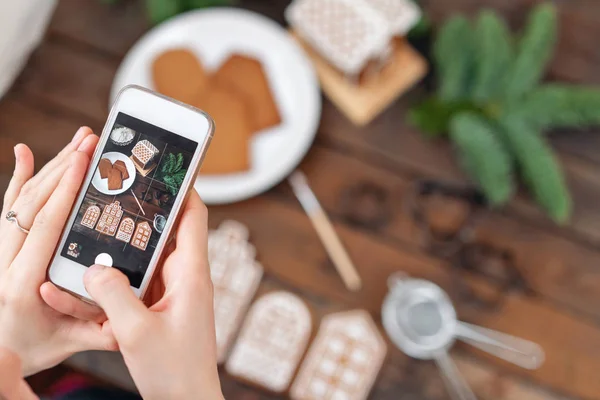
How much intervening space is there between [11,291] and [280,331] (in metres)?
0.34

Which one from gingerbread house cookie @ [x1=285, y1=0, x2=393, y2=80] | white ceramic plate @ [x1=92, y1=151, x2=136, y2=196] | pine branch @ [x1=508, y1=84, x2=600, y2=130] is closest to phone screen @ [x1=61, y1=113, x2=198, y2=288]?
white ceramic plate @ [x1=92, y1=151, x2=136, y2=196]

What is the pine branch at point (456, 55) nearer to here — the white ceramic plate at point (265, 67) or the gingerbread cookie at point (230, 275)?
the white ceramic plate at point (265, 67)

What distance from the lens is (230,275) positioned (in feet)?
2.36

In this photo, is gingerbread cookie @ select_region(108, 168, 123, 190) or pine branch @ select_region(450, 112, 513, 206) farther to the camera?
pine branch @ select_region(450, 112, 513, 206)

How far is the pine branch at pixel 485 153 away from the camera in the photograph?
68 centimetres

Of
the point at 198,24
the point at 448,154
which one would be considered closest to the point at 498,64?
the point at 448,154

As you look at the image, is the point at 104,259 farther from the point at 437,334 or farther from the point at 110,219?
the point at 437,334

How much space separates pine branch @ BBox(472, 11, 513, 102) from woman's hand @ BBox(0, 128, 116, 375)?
487 mm

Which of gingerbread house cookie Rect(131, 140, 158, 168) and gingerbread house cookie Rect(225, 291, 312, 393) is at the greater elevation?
gingerbread house cookie Rect(131, 140, 158, 168)

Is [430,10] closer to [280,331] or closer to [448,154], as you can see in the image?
[448,154]

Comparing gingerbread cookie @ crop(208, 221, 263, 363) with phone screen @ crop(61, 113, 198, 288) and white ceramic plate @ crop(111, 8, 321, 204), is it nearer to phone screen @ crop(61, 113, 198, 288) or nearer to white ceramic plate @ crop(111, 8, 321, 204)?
white ceramic plate @ crop(111, 8, 321, 204)

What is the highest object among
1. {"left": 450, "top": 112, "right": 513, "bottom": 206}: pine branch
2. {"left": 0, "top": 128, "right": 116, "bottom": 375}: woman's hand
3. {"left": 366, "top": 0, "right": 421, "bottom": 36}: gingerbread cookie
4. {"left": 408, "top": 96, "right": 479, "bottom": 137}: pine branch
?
{"left": 366, "top": 0, "right": 421, "bottom": 36}: gingerbread cookie

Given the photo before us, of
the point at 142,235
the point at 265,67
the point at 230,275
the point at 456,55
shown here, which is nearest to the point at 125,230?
the point at 142,235

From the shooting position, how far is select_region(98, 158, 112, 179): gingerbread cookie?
49 cm
